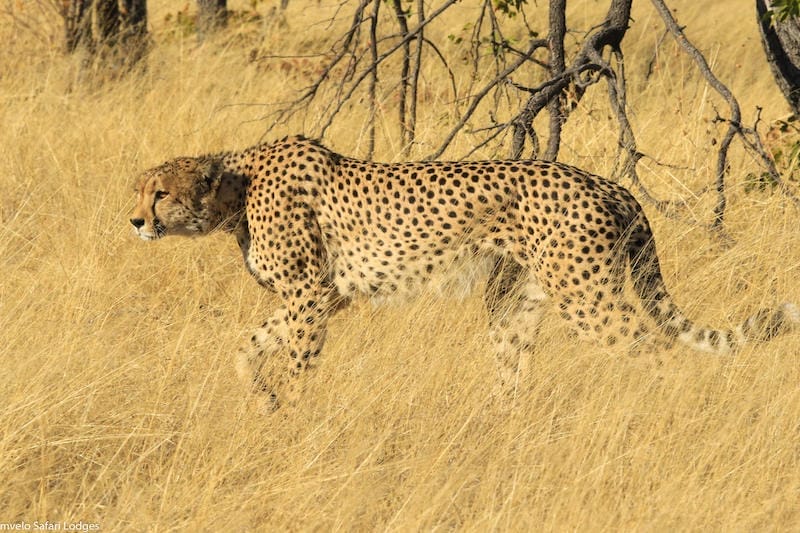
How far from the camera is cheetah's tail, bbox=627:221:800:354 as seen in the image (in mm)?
3689

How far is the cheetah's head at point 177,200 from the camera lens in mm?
4129

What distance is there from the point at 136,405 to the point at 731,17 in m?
8.78

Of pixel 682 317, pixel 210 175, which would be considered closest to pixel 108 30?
pixel 210 175

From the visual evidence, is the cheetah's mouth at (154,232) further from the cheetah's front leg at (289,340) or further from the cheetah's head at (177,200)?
the cheetah's front leg at (289,340)

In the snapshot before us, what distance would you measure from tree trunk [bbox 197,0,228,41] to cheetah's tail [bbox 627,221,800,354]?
6.35 m

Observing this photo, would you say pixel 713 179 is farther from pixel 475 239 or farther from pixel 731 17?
pixel 731 17

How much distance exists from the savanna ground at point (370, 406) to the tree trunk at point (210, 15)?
425 centimetres

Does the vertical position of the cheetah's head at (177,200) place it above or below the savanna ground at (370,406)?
above

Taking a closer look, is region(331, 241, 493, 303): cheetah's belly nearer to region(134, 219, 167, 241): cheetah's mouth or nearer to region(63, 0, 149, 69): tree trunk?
region(134, 219, 167, 241): cheetah's mouth

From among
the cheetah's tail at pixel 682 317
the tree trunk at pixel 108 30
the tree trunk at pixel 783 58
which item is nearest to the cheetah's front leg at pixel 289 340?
the cheetah's tail at pixel 682 317

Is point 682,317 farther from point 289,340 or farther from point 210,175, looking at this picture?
point 210,175

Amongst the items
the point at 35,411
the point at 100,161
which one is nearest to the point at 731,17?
the point at 100,161

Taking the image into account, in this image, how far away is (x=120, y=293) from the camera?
15.3 feet

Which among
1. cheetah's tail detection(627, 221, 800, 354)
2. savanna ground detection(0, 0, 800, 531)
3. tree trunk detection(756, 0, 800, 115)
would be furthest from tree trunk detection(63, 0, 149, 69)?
cheetah's tail detection(627, 221, 800, 354)
